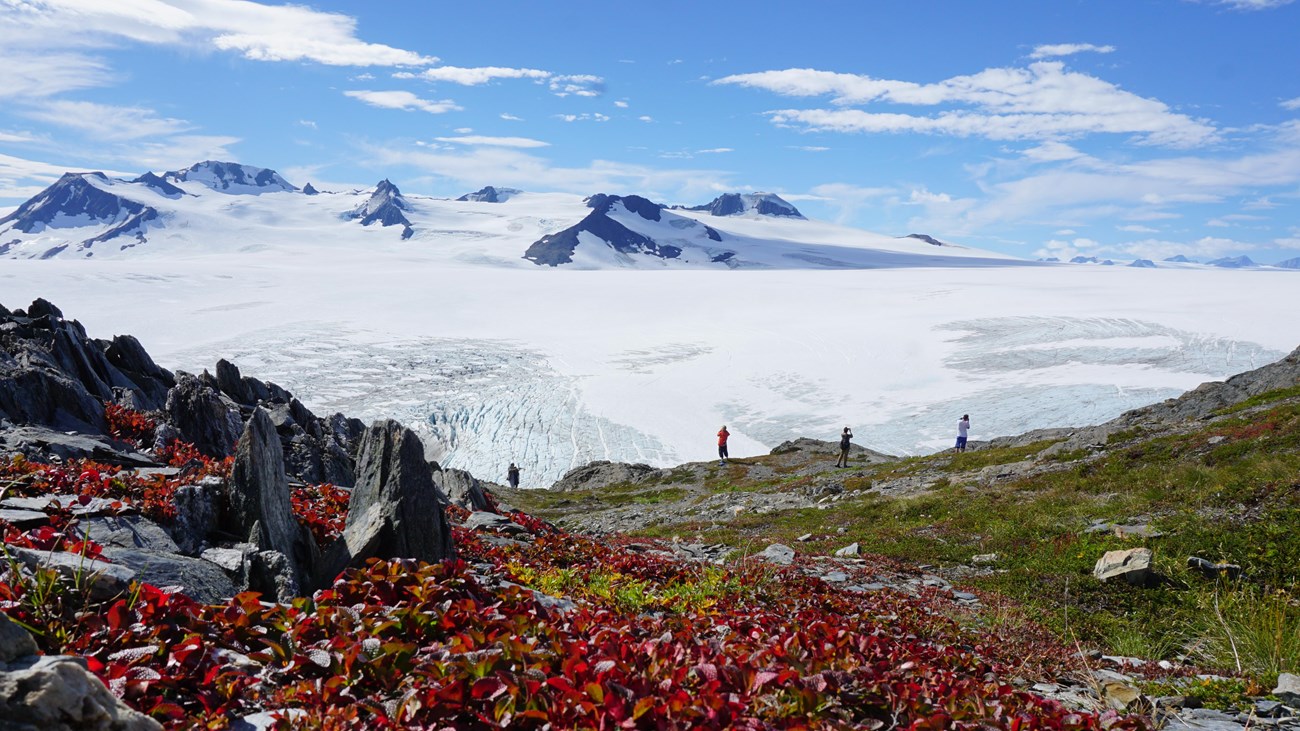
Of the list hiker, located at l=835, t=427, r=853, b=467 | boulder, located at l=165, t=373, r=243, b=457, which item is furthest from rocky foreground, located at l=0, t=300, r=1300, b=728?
hiker, located at l=835, t=427, r=853, b=467

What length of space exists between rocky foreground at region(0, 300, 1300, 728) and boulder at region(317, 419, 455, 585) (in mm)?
28

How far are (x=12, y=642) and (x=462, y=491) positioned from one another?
1940 cm

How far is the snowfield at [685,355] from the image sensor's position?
62.2 meters

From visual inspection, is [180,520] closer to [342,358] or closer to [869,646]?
[869,646]

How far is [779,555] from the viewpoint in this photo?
16.0 meters

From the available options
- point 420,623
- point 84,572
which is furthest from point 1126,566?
point 84,572

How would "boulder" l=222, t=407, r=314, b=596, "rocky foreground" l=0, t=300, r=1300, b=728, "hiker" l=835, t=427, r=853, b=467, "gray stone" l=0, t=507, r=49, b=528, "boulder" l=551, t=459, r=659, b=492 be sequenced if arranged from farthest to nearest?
"boulder" l=551, t=459, r=659, b=492, "hiker" l=835, t=427, r=853, b=467, "boulder" l=222, t=407, r=314, b=596, "gray stone" l=0, t=507, r=49, b=528, "rocky foreground" l=0, t=300, r=1300, b=728

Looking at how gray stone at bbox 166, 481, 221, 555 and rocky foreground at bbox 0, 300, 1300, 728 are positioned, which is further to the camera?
gray stone at bbox 166, 481, 221, 555

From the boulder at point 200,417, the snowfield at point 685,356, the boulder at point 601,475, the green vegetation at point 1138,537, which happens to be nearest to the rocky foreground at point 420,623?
the green vegetation at point 1138,537

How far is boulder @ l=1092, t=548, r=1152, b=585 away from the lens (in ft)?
40.4

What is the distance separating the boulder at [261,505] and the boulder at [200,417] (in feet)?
32.8

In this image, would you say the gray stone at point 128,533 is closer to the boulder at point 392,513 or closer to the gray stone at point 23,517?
the gray stone at point 23,517

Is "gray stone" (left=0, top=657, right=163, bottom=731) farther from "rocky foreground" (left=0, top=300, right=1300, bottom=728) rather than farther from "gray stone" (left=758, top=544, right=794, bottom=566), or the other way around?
"gray stone" (left=758, top=544, right=794, bottom=566)

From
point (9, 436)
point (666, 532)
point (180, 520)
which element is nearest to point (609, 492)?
point (666, 532)
